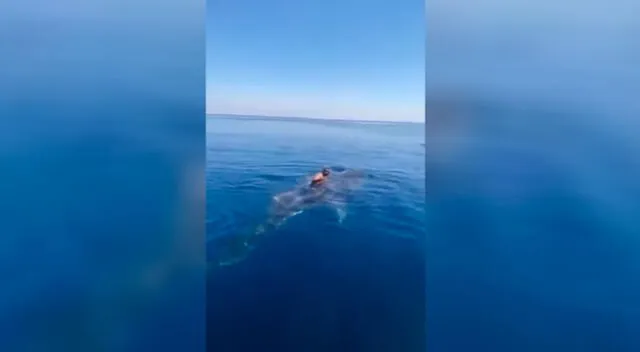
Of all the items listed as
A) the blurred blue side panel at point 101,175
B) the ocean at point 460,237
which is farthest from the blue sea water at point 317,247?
the blurred blue side panel at point 101,175

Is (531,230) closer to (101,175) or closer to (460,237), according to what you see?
(460,237)

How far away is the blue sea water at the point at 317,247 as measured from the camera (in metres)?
2.48

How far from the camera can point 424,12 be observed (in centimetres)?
257

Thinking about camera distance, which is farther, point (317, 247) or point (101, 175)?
point (317, 247)

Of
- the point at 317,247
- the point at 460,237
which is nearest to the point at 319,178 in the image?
the point at 317,247

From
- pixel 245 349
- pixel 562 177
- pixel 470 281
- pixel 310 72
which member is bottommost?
pixel 245 349

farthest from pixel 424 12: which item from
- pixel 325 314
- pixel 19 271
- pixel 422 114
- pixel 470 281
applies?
pixel 19 271

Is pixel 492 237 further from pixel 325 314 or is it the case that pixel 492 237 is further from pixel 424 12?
pixel 424 12

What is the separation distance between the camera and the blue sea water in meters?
2.48

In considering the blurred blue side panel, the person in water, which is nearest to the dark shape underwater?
the person in water

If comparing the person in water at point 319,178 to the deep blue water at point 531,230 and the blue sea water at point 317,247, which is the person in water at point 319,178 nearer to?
the blue sea water at point 317,247

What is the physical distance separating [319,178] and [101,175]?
2.95 ft

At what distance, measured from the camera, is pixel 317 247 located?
8.37 ft

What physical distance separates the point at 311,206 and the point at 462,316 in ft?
2.65
